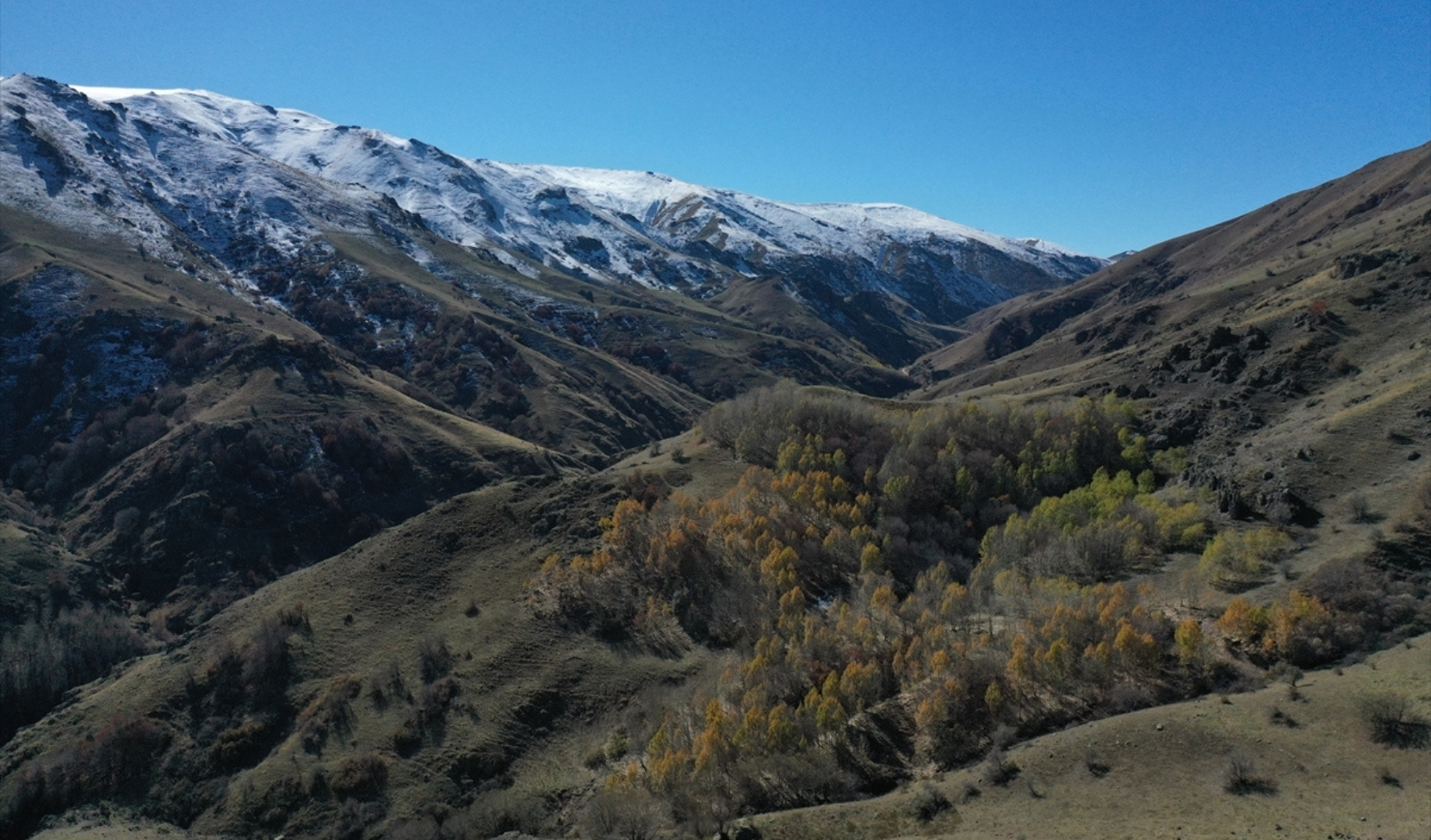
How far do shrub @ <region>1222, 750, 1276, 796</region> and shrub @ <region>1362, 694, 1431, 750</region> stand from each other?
7.88 metres

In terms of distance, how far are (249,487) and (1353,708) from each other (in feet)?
501

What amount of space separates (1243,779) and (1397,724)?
33.9 feet

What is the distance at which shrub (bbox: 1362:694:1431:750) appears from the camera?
4500cm

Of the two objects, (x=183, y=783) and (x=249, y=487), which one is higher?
(x=249, y=487)

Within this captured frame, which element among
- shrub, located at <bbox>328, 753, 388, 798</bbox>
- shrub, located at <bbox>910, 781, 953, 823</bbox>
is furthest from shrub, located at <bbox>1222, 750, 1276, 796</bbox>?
shrub, located at <bbox>328, 753, 388, 798</bbox>

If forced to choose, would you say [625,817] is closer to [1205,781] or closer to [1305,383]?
[1205,781]

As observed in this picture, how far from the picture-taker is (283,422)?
156m

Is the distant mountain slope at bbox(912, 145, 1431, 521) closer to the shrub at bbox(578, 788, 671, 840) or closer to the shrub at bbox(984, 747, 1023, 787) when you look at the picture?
the shrub at bbox(984, 747, 1023, 787)

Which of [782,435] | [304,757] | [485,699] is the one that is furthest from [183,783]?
[782,435]

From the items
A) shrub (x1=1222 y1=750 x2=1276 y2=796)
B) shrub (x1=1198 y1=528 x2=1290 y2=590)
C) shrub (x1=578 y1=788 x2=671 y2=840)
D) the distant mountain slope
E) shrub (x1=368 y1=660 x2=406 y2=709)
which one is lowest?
shrub (x1=578 y1=788 x2=671 y2=840)

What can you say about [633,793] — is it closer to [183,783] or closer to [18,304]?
[183,783]

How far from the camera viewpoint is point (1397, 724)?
151 ft

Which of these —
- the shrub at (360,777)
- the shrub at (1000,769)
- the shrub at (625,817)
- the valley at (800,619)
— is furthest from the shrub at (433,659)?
→ the shrub at (1000,769)

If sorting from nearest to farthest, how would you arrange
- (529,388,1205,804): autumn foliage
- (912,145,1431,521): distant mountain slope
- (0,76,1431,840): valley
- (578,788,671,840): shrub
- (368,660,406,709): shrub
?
1. (0,76,1431,840): valley
2. (578,788,671,840): shrub
3. (529,388,1205,804): autumn foliage
4. (368,660,406,709): shrub
5. (912,145,1431,521): distant mountain slope
